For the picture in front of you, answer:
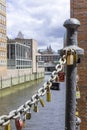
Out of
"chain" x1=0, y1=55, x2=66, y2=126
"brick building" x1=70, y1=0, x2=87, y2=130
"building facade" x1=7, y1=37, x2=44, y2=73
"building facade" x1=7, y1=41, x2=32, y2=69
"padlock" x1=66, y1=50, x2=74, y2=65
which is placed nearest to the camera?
"chain" x1=0, y1=55, x2=66, y2=126

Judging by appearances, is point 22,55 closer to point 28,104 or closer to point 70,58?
point 70,58

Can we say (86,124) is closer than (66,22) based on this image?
No

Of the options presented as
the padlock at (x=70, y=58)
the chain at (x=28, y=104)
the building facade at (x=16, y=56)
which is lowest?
the chain at (x=28, y=104)

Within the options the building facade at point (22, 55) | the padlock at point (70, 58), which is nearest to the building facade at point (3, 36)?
the building facade at point (22, 55)

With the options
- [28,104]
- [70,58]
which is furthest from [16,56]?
[28,104]

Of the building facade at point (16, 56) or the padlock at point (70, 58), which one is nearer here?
the padlock at point (70, 58)

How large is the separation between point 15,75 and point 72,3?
80.8 metres

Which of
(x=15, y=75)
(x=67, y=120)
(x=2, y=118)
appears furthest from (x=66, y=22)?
(x=15, y=75)

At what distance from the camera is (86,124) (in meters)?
5.86

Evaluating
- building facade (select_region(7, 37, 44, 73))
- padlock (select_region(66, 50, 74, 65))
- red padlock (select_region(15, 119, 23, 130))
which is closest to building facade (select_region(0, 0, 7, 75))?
building facade (select_region(7, 37, 44, 73))

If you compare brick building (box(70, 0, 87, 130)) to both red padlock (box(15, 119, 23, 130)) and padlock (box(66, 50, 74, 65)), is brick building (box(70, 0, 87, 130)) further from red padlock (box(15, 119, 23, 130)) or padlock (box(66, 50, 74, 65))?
red padlock (box(15, 119, 23, 130))

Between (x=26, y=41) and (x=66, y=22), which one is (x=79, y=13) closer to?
(x=66, y=22)

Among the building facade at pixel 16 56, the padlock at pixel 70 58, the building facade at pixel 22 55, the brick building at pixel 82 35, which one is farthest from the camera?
the building facade at pixel 22 55

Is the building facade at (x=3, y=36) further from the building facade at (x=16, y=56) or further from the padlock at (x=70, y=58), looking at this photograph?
the padlock at (x=70, y=58)
